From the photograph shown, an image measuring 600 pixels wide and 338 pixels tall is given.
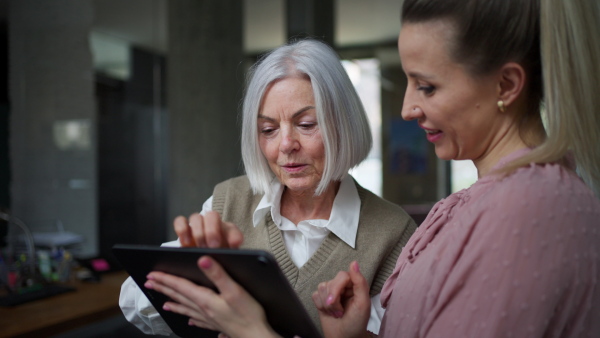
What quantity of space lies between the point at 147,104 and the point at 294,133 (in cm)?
389

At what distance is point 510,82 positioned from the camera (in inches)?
38.3

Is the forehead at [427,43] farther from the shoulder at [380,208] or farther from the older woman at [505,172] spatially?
the shoulder at [380,208]

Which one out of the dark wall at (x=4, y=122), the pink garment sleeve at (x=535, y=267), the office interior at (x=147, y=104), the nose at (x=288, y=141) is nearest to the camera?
the pink garment sleeve at (x=535, y=267)

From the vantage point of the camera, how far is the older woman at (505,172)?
0.86 meters

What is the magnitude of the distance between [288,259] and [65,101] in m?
3.58

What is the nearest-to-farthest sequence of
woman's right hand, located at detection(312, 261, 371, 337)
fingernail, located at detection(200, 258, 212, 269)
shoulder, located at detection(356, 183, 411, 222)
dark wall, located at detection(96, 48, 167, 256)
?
fingernail, located at detection(200, 258, 212, 269) → woman's right hand, located at detection(312, 261, 371, 337) → shoulder, located at detection(356, 183, 411, 222) → dark wall, located at detection(96, 48, 167, 256)

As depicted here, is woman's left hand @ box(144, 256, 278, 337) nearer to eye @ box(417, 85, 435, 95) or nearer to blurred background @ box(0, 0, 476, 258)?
eye @ box(417, 85, 435, 95)

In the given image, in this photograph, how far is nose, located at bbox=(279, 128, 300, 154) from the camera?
154cm

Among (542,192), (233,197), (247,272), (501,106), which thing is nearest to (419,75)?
(501,106)

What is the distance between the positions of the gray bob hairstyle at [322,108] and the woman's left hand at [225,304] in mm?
614

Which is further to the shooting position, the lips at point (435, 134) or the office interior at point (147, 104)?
the office interior at point (147, 104)

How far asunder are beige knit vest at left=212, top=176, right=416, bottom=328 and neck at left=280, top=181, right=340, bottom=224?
0.23ft

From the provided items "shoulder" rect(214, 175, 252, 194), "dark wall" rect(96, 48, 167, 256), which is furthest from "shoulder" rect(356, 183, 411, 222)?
"dark wall" rect(96, 48, 167, 256)

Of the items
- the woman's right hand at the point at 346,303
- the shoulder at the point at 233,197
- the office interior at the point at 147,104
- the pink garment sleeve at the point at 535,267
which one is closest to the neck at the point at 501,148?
the pink garment sleeve at the point at 535,267
